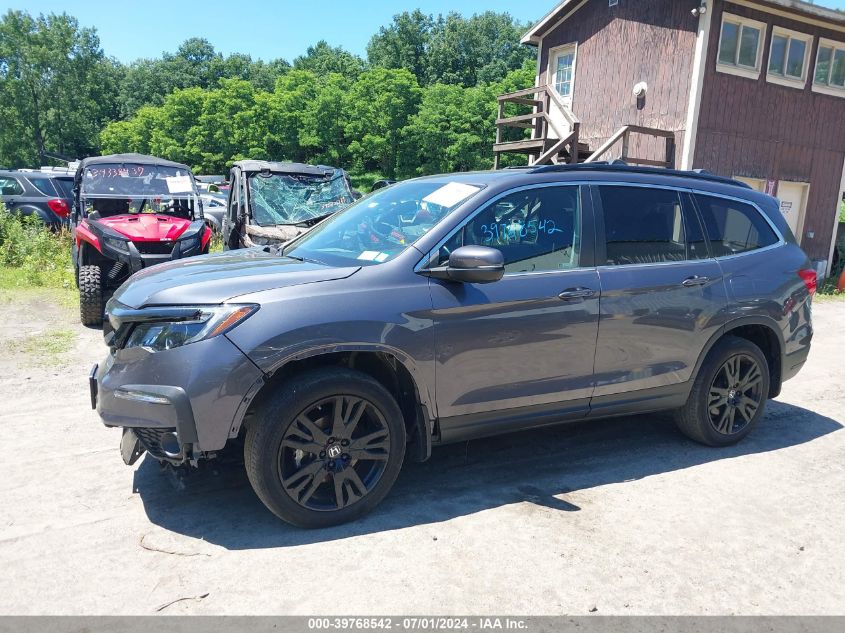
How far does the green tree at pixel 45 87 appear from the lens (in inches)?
Answer: 2376

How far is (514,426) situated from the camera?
390 centimetres

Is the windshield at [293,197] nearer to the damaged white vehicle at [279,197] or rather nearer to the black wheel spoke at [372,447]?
the damaged white vehicle at [279,197]

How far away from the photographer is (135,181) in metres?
9.55

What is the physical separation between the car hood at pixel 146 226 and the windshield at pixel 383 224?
15.0ft

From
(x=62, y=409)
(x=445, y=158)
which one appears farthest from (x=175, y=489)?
(x=445, y=158)

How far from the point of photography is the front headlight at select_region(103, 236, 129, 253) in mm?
8055

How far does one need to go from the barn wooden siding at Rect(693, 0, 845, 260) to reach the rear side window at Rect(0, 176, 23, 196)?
13.8m

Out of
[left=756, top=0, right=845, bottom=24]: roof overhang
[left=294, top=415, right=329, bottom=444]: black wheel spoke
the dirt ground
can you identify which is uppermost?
[left=756, top=0, right=845, bottom=24]: roof overhang

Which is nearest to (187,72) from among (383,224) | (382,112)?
(382,112)

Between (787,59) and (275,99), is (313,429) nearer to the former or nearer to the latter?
(787,59)

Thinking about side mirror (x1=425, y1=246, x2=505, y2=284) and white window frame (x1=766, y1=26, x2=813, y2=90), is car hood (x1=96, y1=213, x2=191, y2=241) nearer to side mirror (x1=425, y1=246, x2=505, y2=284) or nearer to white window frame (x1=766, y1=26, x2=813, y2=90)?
side mirror (x1=425, y1=246, x2=505, y2=284)

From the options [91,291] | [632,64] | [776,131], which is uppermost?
[632,64]

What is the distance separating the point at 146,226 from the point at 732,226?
6.88 m

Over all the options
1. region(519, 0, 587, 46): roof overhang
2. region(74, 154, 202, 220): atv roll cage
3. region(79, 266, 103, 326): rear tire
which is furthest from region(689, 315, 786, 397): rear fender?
region(519, 0, 587, 46): roof overhang
